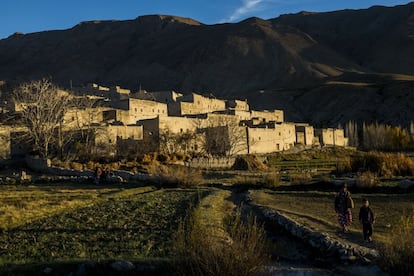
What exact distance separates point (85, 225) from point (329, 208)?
868 centimetres

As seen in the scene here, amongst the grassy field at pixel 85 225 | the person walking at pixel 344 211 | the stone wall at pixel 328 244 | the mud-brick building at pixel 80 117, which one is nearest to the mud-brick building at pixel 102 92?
the mud-brick building at pixel 80 117

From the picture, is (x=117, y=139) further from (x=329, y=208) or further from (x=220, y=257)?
(x=220, y=257)

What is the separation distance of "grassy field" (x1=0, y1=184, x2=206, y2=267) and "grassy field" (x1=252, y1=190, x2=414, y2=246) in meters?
3.65

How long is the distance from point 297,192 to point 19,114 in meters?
33.2

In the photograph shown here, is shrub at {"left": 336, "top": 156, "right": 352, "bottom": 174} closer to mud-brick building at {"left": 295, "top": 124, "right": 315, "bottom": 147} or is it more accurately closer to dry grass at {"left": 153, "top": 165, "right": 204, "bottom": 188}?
dry grass at {"left": 153, "top": 165, "right": 204, "bottom": 188}

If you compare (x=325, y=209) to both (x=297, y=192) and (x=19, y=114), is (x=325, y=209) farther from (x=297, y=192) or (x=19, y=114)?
(x=19, y=114)

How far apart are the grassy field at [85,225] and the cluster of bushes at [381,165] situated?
15.7 meters

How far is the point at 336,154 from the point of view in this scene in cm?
6316

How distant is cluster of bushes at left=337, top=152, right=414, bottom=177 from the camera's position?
31.7m

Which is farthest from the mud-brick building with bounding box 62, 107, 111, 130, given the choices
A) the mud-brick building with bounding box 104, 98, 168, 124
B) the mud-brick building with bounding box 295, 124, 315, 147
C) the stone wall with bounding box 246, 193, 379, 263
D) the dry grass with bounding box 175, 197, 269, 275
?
the dry grass with bounding box 175, 197, 269, 275

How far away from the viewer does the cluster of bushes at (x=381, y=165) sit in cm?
3172

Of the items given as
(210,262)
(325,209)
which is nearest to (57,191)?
(325,209)

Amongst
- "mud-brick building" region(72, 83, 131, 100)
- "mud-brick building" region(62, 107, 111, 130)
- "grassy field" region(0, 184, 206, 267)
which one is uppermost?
"mud-brick building" region(72, 83, 131, 100)

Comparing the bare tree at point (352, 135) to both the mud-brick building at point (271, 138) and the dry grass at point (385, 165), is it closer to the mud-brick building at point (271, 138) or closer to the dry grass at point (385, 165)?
the mud-brick building at point (271, 138)
